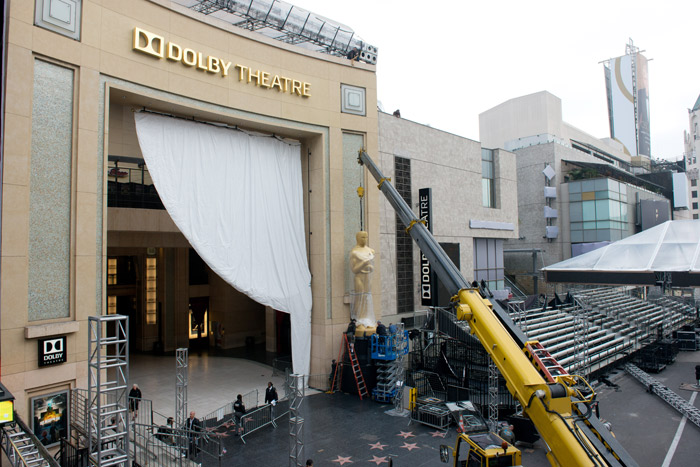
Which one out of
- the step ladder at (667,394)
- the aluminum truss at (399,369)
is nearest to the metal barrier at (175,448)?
the aluminum truss at (399,369)

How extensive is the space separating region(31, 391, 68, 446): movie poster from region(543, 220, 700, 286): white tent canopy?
20.6 meters

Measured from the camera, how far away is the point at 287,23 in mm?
23406

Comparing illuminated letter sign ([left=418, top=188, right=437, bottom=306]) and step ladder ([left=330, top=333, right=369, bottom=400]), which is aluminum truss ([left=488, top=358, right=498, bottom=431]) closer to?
step ladder ([left=330, top=333, right=369, bottom=400])

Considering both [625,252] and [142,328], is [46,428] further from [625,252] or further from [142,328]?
[625,252]

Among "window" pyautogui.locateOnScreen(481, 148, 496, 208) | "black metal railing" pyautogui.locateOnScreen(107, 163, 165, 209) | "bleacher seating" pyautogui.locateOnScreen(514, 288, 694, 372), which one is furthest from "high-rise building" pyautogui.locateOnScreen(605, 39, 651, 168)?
"black metal railing" pyautogui.locateOnScreen(107, 163, 165, 209)

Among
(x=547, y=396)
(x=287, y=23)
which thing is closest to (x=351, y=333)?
(x=547, y=396)

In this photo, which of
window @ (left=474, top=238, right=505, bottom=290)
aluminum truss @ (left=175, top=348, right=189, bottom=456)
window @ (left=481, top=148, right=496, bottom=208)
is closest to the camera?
aluminum truss @ (left=175, top=348, right=189, bottom=456)

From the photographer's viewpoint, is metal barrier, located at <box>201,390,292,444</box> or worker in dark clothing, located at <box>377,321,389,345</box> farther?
worker in dark clothing, located at <box>377,321,389,345</box>

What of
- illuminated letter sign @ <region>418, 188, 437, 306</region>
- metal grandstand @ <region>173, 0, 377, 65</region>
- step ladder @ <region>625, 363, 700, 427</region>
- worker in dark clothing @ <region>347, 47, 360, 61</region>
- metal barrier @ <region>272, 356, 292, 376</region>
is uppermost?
metal grandstand @ <region>173, 0, 377, 65</region>

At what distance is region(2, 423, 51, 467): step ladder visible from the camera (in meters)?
10.2

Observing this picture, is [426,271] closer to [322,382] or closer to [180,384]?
[322,382]

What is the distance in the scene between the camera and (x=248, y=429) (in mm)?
16500

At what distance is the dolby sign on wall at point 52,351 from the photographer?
45.0 ft

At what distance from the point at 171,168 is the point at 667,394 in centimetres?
2357
